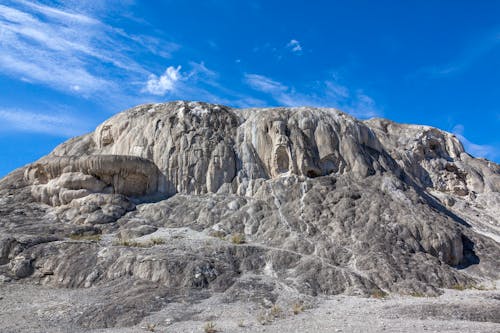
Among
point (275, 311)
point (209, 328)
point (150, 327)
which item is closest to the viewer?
point (209, 328)

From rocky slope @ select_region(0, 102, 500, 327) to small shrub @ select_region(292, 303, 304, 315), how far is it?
1073 millimetres

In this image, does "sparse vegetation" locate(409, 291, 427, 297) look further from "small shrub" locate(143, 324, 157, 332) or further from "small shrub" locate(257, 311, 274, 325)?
"small shrub" locate(143, 324, 157, 332)

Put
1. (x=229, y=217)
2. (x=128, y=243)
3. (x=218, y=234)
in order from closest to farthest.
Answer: (x=128, y=243)
(x=218, y=234)
(x=229, y=217)

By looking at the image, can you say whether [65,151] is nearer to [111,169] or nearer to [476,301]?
[111,169]

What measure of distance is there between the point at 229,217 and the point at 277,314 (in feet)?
37.2

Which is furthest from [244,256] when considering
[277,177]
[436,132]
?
[436,132]

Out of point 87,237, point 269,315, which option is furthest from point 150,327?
point 87,237

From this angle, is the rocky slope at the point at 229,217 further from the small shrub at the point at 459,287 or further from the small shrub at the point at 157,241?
the small shrub at the point at 157,241

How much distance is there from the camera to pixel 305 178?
105ft

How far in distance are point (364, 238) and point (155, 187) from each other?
47.6ft

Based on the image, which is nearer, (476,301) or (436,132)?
(476,301)

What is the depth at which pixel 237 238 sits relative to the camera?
26.4 m

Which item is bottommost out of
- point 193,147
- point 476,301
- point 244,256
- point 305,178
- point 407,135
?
point 476,301

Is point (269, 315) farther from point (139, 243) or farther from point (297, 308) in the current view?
point (139, 243)
